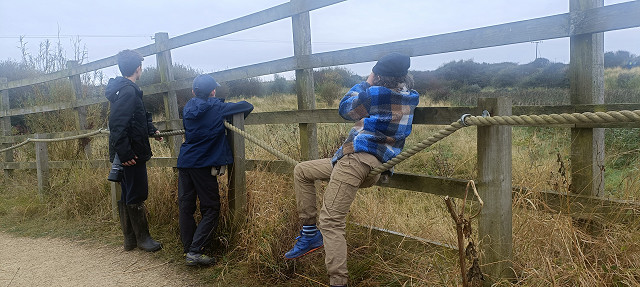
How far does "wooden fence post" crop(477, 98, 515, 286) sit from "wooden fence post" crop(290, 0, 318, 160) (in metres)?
2.02

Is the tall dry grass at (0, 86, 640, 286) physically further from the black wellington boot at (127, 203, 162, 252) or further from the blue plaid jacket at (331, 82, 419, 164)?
the blue plaid jacket at (331, 82, 419, 164)

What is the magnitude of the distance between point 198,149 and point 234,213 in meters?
0.65

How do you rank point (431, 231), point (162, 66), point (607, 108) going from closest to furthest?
point (607, 108) → point (431, 231) → point (162, 66)

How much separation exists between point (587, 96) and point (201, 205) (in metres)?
2.87

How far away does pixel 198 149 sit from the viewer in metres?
3.84

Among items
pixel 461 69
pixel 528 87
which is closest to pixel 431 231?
pixel 461 69

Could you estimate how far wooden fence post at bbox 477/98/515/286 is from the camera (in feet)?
7.67

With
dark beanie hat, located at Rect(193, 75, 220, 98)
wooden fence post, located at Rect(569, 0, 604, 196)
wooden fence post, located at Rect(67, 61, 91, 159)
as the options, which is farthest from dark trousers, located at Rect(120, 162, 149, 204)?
wooden fence post, located at Rect(67, 61, 91, 159)

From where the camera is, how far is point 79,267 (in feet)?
13.7

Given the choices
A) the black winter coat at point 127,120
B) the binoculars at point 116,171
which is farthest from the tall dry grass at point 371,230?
the black winter coat at point 127,120

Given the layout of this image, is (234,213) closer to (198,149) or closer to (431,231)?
(198,149)

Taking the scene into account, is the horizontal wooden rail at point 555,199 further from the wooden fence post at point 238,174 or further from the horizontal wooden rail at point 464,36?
the wooden fence post at point 238,174

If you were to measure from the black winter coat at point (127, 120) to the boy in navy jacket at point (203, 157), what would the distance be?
22.3 inches

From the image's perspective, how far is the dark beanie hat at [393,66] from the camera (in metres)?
2.59
